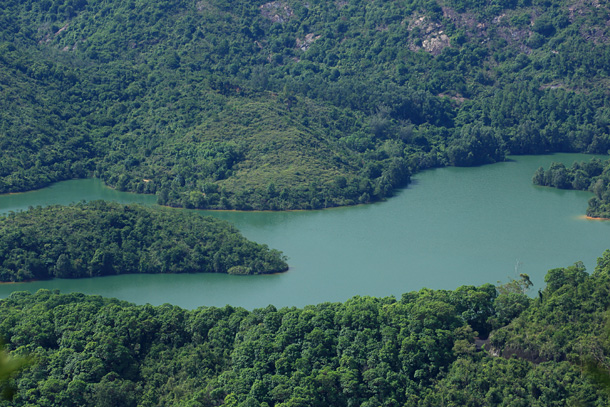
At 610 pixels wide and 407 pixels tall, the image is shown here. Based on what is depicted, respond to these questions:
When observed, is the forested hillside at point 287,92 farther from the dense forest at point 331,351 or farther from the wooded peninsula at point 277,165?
the dense forest at point 331,351

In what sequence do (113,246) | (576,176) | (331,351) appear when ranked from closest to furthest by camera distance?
(331,351) → (113,246) → (576,176)

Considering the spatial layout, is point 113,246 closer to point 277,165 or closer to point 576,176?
point 277,165

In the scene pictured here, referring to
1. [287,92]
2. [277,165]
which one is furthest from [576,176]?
[287,92]

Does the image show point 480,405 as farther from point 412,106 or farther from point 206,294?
point 412,106

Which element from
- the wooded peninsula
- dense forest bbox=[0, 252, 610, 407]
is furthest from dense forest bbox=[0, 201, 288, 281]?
dense forest bbox=[0, 252, 610, 407]

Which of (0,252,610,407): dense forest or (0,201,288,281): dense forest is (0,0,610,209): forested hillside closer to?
(0,201,288,281): dense forest

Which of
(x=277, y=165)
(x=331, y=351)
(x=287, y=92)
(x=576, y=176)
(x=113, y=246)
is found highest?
(x=287, y=92)

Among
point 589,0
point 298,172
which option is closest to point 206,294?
point 298,172
